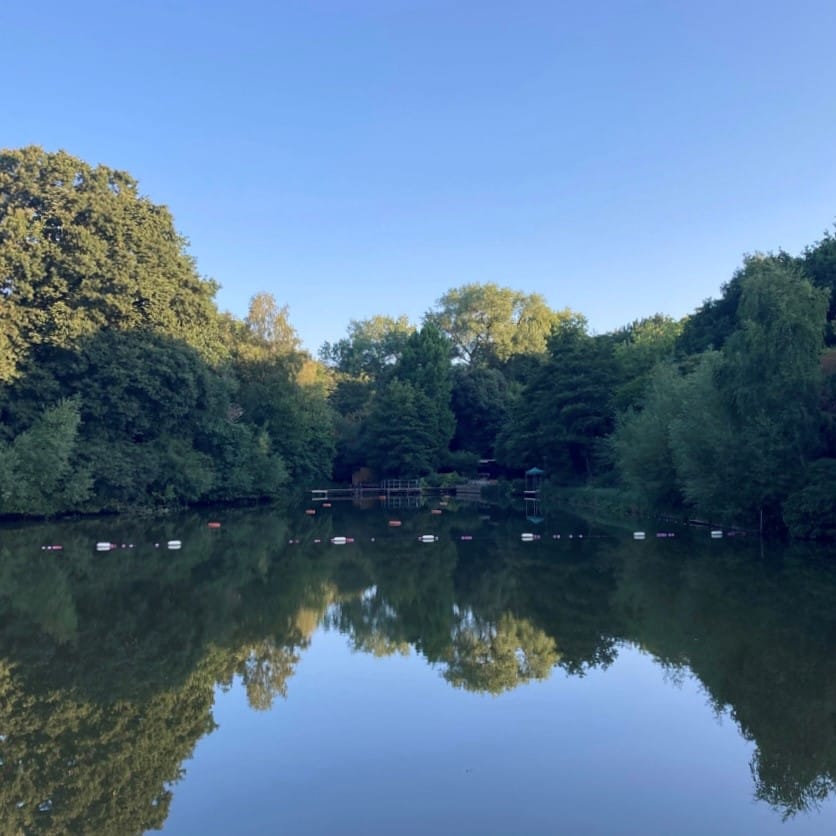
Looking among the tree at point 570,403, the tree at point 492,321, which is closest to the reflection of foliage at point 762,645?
the tree at point 570,403

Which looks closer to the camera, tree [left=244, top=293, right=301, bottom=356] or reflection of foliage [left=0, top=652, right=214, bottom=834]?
reflection of foliage [left=0, top=652, right=214, bottom=834]

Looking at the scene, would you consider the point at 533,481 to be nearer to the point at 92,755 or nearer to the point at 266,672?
the point at 266,672

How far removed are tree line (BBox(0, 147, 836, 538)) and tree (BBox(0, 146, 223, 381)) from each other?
78mm

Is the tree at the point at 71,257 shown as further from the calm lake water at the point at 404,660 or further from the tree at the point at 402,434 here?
the tree at the point at 402,434

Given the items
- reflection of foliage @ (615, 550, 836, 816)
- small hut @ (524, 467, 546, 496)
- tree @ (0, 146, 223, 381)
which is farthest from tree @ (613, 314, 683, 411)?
tree @ (0, 146, 223, 381)

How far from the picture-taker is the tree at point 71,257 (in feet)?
96.1

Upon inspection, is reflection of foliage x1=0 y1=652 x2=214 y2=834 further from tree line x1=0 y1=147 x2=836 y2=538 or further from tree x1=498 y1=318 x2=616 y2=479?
tree x1=498 y1=318 x2=616 y2=479

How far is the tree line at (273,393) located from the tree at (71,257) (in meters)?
0.08

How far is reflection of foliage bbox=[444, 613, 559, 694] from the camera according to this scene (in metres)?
10.2

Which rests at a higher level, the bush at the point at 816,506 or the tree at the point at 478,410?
the tree at the point at 478,410

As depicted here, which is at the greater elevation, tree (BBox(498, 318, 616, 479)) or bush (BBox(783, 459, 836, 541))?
tree (BBox(498, 318, 616, 479))

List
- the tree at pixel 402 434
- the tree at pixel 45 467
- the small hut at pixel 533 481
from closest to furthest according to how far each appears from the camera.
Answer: the tree at pixel 45 467 < the small hut at pixel 533 481 < the tree at pixel 402 434


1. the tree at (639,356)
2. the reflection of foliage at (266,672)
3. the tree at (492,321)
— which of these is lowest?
the reflection of foliage at (266,672)

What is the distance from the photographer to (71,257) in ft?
99.2
